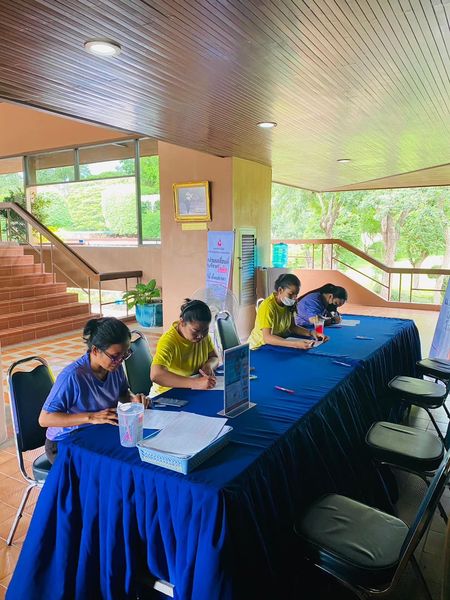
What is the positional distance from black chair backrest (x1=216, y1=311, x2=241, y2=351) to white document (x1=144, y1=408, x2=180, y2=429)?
120 centimetres

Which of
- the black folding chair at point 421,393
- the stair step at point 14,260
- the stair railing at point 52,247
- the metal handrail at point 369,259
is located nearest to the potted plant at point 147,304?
the stair railing at point 52,247

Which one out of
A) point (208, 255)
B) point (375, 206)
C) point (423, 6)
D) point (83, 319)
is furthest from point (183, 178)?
point (375, 206)

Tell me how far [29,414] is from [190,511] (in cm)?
102

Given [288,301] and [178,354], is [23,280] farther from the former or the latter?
[178,354]

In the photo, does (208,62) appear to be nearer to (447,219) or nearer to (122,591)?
(122,591)

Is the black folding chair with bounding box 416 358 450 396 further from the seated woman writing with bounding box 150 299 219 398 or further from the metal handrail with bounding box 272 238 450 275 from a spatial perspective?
the metal handrail with bounding box 272 238 450 275

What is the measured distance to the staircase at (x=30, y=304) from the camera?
20.9ft

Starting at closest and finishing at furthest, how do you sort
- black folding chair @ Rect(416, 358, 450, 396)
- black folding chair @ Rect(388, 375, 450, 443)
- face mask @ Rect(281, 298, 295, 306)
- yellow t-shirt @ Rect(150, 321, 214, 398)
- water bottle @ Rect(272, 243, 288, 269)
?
yellow t-shirt @ Rect(150, 321, 214, 398), black folding chair @ Rect(388, 375, 450, 443), face mask @ Rect(281, 298, 295, 306), black folding chair @ Rect(416, 358, 450, 396), water bottle @ Rect(272, 243, 288, 269)

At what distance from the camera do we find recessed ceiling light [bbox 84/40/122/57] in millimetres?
2178

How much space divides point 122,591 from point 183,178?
16.2ft

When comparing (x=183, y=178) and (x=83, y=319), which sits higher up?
(x=183, y=178)

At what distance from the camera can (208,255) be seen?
18.4ft

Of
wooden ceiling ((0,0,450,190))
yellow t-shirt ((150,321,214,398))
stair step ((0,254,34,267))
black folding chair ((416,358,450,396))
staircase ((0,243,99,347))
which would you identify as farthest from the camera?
stair step ((0,254,34,267))

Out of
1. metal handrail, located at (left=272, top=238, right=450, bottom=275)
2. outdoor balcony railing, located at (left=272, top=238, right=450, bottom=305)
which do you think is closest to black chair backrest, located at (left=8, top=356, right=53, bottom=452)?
metal handrail, located at (left=272, top=238, right=450, bottom=275)
